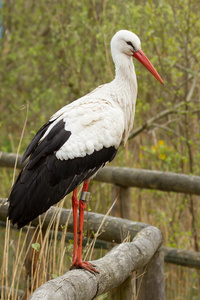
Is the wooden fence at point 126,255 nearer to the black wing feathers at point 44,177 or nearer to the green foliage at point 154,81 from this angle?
the black wing feathers at point 44,177

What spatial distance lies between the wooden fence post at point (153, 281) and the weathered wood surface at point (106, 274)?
0.44ft

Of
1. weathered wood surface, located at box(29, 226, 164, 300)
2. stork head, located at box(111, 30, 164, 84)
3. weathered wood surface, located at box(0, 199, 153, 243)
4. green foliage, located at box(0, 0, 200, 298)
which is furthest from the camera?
green foliage, located at box(0, 0, 200, 298)

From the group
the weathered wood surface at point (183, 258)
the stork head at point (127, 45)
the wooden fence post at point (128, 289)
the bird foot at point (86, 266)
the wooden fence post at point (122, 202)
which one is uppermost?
the stork head at point (127, 45)

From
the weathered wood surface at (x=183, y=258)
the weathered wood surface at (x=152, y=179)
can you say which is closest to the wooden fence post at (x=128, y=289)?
the weathered wood surface at (x=183, y=258)

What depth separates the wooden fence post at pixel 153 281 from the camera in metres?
2.79

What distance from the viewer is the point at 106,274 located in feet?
7.04

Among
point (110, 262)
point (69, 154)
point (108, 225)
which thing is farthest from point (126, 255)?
point (69, 154)

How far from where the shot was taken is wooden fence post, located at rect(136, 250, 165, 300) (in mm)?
2787

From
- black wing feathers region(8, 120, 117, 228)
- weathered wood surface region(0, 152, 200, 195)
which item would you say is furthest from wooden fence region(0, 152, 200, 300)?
black wing feathers region(8, 120, 117, 228)

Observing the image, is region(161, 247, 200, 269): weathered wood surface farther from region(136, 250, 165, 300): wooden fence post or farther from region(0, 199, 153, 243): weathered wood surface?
region(0, 199, 153, 243): weathered wood surface

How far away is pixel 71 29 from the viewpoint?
5852 mm

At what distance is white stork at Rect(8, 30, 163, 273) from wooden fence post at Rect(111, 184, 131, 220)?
126 cm

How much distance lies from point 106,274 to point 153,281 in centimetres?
72

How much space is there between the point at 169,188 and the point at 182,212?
4.44ft
